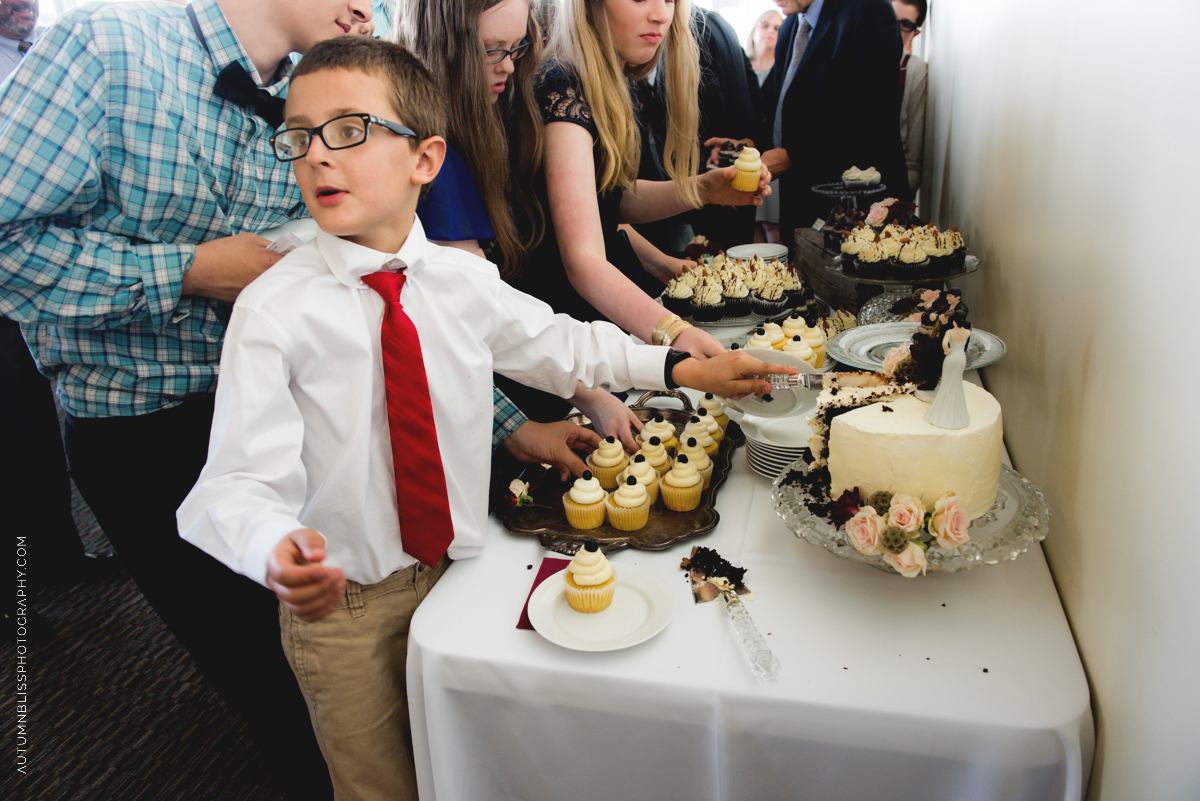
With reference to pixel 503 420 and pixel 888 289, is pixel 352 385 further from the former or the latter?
pixel 888 289

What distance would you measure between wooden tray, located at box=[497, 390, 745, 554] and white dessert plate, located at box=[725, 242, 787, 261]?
151 centimetres

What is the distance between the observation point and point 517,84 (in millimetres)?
1857

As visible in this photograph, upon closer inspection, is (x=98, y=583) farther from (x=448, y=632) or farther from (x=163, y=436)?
(x=448, y=632)

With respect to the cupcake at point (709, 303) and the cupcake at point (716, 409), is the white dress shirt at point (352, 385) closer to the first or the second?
the cupcake at point (716, 409)

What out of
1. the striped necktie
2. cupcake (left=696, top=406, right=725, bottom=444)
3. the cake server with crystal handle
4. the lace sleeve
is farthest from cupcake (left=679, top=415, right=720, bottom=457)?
the striped necktie

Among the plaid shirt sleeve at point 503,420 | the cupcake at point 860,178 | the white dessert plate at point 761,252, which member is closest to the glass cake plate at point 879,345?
the plaid shirt sleeve at point 503,420

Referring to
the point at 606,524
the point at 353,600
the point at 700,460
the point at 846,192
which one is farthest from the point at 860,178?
the point at 353,600

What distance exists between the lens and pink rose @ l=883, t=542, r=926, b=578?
3.40 feet

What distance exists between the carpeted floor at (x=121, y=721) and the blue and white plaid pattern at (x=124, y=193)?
1.29m

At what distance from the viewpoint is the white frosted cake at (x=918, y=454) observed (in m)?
1.09

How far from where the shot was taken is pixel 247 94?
4.77 feet

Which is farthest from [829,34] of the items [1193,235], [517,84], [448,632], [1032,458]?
[448,632]

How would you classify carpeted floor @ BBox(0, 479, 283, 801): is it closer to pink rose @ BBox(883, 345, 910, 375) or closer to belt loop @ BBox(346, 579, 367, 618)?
belt loop @ BBox(346, 579, 367, 618)

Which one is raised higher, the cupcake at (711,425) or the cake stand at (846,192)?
the cake stand at (846,192)
